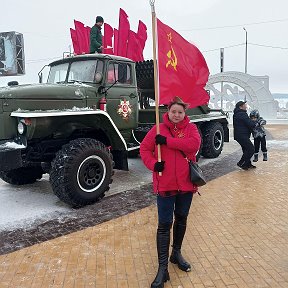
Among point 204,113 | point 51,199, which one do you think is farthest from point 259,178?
point 51,199

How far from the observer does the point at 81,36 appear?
962 cm

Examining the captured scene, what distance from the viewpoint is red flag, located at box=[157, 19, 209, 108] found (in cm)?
391

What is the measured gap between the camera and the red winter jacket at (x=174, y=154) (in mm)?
3248

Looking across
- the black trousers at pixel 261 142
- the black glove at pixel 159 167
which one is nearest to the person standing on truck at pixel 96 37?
the black trousers at pixel 261 142

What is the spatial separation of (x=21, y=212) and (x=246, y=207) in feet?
12.2

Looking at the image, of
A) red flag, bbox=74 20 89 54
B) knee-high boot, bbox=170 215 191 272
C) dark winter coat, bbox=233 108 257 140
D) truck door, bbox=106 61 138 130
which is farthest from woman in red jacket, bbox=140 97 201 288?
red flag, bbox=74 20 89 54

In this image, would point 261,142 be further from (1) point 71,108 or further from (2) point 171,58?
(2) point 171,58

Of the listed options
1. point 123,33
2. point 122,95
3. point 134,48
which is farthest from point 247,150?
point 123,33

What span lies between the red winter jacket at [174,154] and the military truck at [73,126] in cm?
239

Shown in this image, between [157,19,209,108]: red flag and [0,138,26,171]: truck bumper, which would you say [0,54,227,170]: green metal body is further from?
[157,19,209,108]: red flag

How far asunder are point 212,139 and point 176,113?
677 cm

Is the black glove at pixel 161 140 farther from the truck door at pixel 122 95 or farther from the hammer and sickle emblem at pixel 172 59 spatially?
the truck door at pixel 122 95

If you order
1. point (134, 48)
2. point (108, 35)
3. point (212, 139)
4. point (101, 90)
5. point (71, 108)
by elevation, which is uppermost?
point (108, 35)

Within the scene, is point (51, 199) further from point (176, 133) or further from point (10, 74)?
point (10, 74)
